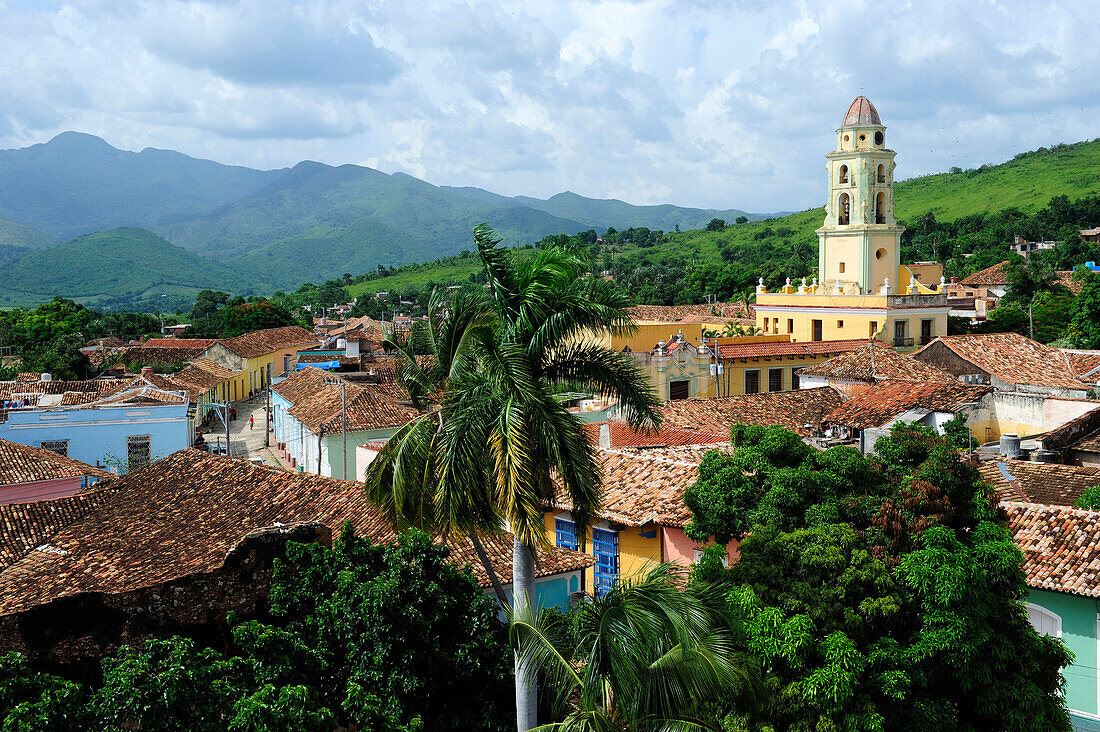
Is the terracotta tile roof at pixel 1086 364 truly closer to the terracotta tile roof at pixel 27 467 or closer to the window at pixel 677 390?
the window at pixel 677 390

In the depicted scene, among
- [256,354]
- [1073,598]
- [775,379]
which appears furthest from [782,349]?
[256,354]

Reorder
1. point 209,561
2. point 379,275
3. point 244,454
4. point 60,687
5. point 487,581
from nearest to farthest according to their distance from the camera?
point 60,687 < point 209,561 < point 487,581 < point 244,454 < point 379,275

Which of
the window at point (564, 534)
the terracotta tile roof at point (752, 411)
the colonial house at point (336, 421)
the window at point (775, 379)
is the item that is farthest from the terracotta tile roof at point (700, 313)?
the window at point (564, 534)

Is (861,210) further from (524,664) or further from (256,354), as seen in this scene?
(524,664)

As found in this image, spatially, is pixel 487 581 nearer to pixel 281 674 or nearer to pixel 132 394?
pixel 281 674

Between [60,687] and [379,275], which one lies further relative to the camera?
[379,275]

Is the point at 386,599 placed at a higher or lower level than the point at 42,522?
higher

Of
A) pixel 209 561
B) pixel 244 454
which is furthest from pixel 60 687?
pixel 244 454
